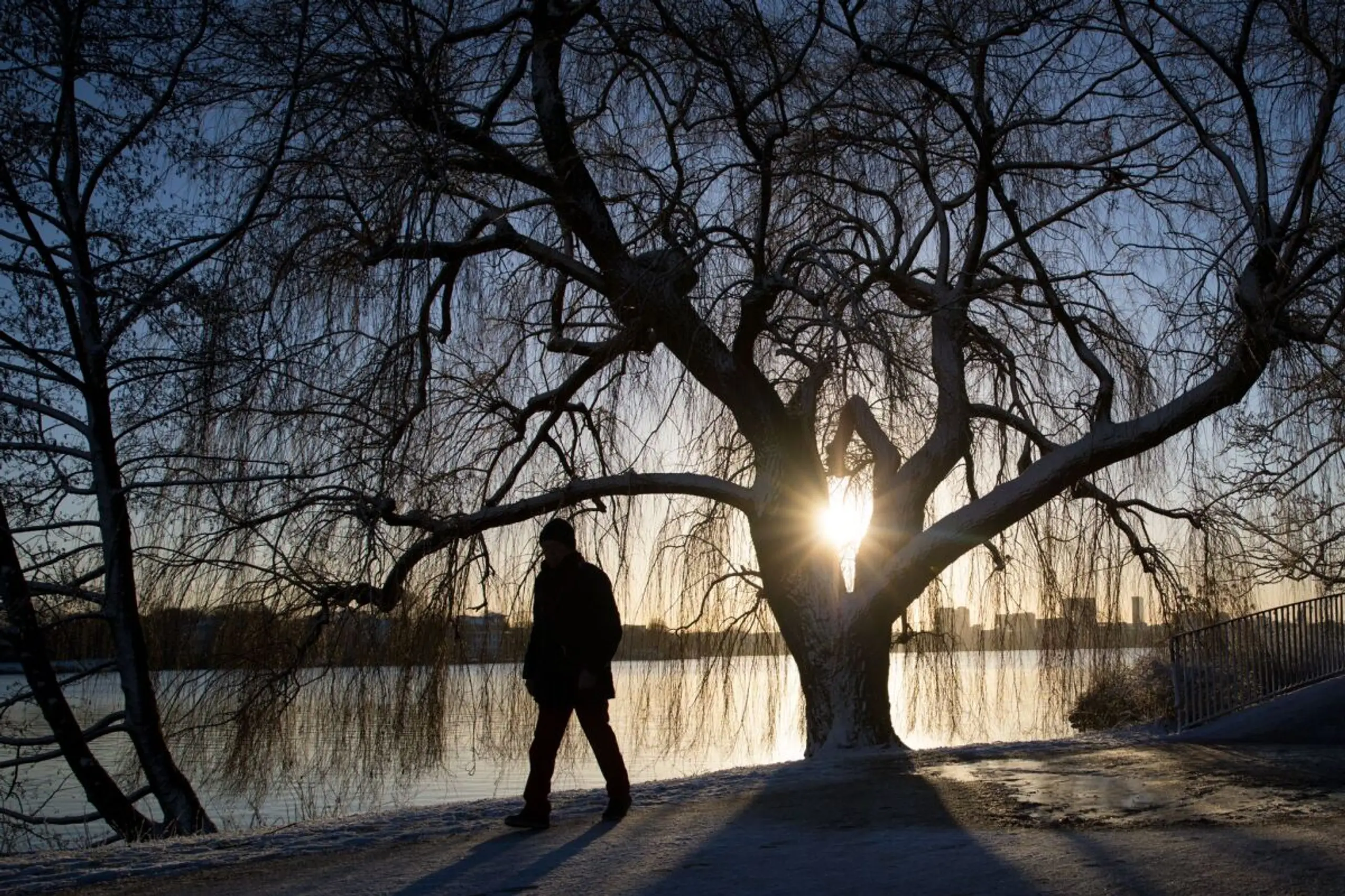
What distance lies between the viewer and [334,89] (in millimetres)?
8875

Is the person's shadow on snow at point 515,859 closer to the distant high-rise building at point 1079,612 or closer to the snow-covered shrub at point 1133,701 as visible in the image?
the distant high-rise building at point 1079,612

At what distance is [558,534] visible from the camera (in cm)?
733

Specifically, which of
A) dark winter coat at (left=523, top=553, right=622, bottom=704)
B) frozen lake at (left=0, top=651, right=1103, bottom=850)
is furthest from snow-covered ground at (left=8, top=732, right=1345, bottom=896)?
frozen lake at (left=0, top=651, right=1103, bottom=850)

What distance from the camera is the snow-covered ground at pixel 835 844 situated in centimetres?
530

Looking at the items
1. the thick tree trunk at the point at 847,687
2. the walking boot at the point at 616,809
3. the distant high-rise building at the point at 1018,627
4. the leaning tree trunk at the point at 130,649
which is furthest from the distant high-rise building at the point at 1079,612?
the leaning tree trunk at the point at 130,649

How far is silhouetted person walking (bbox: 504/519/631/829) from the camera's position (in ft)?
23.1

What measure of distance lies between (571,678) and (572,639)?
0.21 metres

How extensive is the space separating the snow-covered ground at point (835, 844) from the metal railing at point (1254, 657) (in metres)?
3.46

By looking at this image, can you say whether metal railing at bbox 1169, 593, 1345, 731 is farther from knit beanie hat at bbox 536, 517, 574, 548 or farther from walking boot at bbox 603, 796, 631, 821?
knit beanie hat at bbox 536, 517, 574, 548

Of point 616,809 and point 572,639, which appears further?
point 616,809

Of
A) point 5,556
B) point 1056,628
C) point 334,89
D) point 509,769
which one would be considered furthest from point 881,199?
point 5,556

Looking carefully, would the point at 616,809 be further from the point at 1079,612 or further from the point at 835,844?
the point at 1079,612

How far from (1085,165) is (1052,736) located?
19.8 feet

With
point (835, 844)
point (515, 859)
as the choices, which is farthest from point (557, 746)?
point (835, 844)
